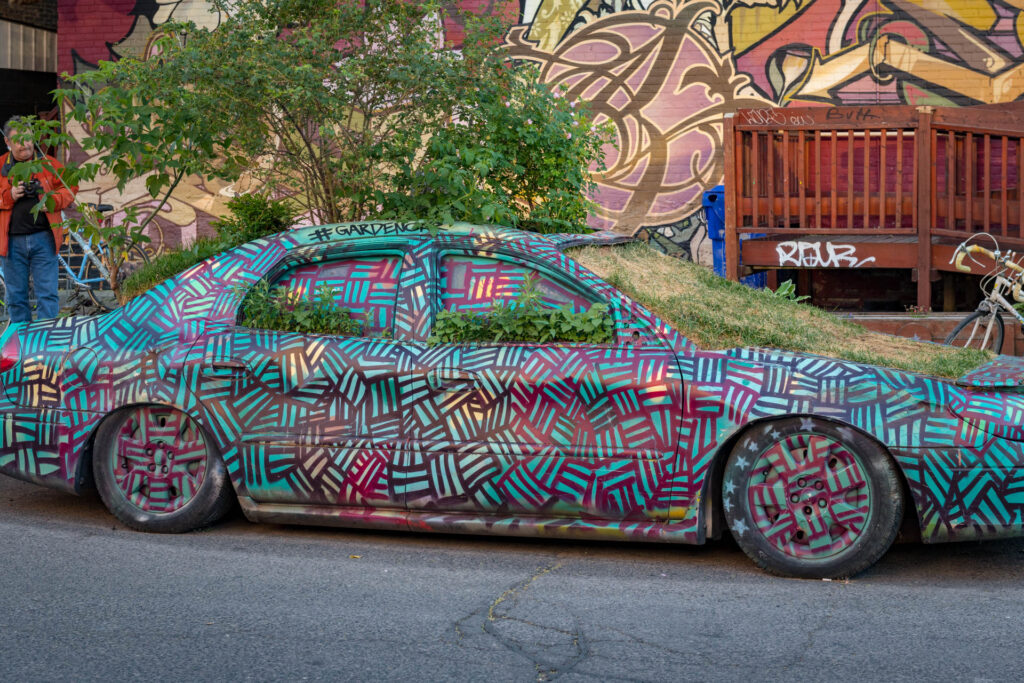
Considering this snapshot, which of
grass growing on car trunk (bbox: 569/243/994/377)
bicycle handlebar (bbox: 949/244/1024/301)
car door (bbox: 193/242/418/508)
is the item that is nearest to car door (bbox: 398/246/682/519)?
car door (bbox: 193/242/418/508)

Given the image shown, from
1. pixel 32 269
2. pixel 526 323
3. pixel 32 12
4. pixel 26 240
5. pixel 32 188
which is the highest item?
pixel 32 12

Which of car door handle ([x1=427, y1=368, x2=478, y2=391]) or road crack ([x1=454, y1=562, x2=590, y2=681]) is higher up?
car door handle ([x1=427, y1=368, x2=478, y2=391])

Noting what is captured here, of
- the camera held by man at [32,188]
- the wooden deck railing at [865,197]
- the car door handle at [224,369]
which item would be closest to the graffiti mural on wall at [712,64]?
the wooden deck railing at [865,197]

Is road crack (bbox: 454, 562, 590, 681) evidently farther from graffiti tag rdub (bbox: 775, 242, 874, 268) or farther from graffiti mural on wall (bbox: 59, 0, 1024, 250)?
graffiti mural on wall (bbox: 59, 0, 1024, 250)

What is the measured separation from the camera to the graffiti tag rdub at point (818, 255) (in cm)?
999

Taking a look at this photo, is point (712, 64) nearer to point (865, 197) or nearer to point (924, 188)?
point (865, 197)

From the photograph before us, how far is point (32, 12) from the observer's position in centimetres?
1579

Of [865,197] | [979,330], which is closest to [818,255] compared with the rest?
[865,197]

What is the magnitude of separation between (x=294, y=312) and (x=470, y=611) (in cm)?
171

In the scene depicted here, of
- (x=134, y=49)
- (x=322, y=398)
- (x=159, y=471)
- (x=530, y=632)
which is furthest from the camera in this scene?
(x=134, y=49)

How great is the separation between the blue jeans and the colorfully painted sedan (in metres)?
3.20

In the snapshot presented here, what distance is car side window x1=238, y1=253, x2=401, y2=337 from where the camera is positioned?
526cm

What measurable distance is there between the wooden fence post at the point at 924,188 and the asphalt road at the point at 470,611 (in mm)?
4935

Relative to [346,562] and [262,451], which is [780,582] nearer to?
[346,562]
